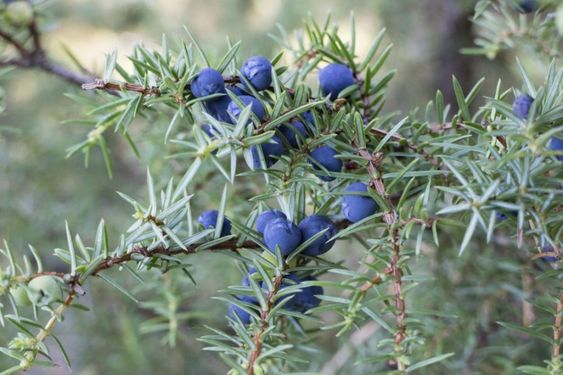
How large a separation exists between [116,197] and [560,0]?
58.1 inches

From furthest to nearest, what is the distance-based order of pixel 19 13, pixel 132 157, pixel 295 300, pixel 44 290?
pixel 132 157
pixel 19 13
pixel 295 300
pixel 44 290

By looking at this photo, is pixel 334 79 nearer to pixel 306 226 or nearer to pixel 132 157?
pixel 306 226

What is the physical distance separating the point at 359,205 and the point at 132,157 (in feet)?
2.54

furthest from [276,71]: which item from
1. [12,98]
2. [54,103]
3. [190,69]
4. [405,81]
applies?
[12,98]

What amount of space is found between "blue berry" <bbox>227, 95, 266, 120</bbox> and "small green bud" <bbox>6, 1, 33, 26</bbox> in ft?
1.42

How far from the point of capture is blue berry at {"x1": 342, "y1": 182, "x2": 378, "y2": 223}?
0.48 m

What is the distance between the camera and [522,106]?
1.42 feet

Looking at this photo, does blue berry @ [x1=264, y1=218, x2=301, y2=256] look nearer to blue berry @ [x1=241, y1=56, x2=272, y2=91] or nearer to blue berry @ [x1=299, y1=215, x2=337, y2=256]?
blue berry @ [x1=299, y1=215, x2=337, y2=256]

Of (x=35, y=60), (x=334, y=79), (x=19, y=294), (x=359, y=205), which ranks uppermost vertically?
(x=35, y=60)

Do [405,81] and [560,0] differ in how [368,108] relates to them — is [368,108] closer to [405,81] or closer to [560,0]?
[560,0]

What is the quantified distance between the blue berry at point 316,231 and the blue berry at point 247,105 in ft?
0.32

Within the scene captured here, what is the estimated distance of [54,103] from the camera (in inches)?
77.0

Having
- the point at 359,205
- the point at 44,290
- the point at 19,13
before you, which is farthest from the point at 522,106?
the point at 19,13

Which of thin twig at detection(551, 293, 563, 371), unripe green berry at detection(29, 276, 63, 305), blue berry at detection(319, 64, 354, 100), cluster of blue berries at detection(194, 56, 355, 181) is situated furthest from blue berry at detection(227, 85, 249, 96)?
thin twig at detection(551, 293, 563, 371)
